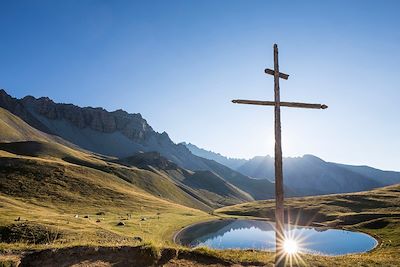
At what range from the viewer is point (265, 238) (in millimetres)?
94500

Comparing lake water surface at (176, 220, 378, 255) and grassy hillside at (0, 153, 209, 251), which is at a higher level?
grassy hillside at (0, 153, 209, 251)

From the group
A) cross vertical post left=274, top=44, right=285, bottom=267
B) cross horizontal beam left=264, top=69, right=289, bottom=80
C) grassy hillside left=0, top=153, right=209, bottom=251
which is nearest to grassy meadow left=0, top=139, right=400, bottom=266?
grassy hillside left=0, top=153, right=209, bottom=251

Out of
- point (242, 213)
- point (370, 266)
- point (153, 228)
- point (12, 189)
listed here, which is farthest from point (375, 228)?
point (12, 189)

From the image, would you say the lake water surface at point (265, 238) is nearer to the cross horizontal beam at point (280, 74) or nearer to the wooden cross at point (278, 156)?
the wooden cross at point (278, 156)

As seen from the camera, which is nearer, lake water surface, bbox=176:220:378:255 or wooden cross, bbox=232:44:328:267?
wooden cross, bbox=232:44:328:267

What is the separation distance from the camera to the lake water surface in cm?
7659

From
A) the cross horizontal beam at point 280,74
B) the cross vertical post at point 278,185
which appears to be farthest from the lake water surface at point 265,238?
the cross horizontal beam at point 280,74

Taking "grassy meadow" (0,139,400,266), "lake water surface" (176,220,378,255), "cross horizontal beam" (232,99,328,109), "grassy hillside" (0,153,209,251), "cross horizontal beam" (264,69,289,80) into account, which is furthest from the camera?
"grassy hillside" (0,153,209,251)

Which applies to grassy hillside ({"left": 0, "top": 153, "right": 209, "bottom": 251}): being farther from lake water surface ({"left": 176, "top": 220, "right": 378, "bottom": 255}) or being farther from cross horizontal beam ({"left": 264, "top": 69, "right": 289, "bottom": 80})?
cross horizontal beam ({"left": 264, "top": 69, "right": 289, "bottom": 80})

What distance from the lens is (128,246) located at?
60.0 feet

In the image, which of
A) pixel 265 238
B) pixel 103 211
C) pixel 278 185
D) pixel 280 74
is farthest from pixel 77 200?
pixel 280 74

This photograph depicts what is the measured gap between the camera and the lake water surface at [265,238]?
251ft

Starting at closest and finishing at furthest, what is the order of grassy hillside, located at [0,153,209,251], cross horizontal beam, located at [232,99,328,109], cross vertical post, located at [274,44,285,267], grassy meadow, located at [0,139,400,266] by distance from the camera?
1. cross vertical post, located at [274,44,285,267]
2. cross horizontal beam, located at [232,99,328,109]
3. grassy meadow, located at [0,139,400,266]
4. grassy hillside, located at [0,153,209,251]

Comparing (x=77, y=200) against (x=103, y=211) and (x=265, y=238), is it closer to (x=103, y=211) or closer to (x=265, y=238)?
(x=103, y=211)
